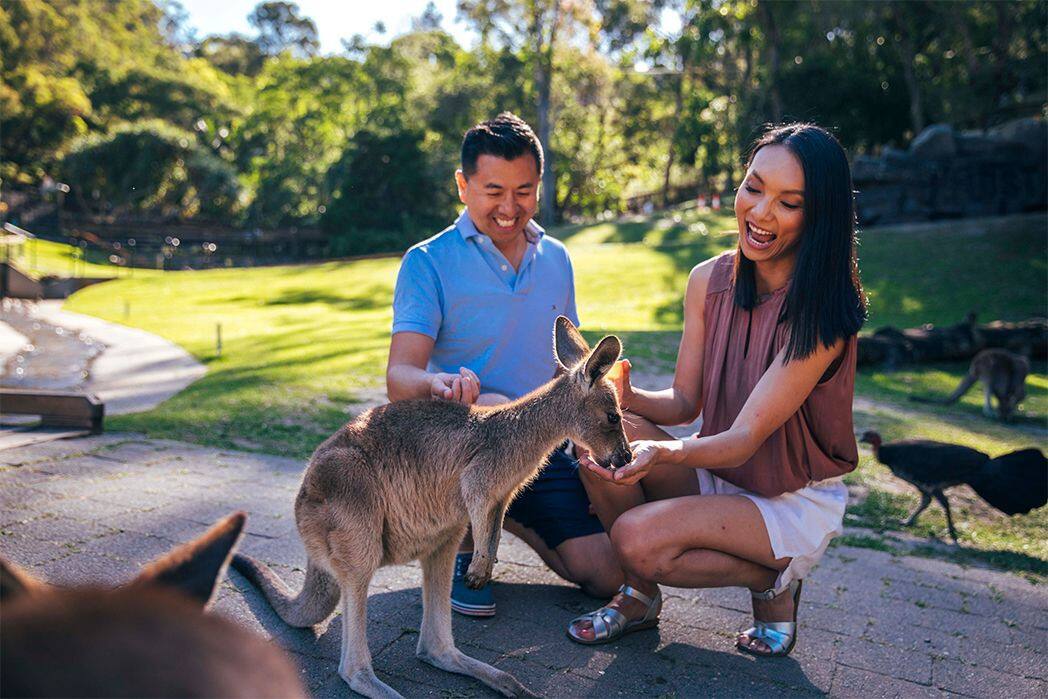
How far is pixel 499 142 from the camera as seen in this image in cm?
338

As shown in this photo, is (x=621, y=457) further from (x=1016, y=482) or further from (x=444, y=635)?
(x=1016, y=482)

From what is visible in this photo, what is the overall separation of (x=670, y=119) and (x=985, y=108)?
13547mm

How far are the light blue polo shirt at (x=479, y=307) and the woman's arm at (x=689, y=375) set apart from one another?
0.53 metres

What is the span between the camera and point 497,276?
3602 millimetres

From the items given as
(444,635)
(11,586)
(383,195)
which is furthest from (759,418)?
(383,195)

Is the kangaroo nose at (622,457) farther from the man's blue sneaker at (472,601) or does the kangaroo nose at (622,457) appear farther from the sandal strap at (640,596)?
the man's blue sneaker at (472,601)

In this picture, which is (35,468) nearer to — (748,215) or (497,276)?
(497,276)

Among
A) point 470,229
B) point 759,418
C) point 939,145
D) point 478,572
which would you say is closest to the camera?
point 478,572

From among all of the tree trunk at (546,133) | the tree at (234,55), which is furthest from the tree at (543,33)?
the tree at (234,55)

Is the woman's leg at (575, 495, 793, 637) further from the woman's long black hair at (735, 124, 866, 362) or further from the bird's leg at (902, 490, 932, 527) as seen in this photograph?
the bird's leg at (902, 490, 932, 527)

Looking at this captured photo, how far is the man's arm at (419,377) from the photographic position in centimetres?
308

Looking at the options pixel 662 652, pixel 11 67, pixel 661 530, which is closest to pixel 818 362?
pixel 661 530

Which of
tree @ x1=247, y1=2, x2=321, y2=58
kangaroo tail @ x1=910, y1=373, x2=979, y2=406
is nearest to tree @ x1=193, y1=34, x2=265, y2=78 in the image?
tree @ x1=247, y1=2, x2=321, y2=58

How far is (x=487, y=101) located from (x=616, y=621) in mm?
31131
